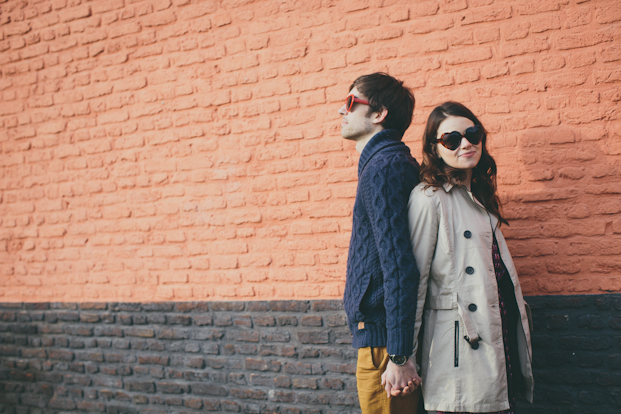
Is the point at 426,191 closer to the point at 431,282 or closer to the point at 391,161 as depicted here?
the point at 391,161

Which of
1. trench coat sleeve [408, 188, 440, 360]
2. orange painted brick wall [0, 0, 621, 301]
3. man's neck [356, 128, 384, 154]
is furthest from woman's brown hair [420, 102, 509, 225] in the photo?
orange painted brick wall [0, 0, 621, 301]

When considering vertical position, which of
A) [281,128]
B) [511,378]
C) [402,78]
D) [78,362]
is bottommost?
[78,362]

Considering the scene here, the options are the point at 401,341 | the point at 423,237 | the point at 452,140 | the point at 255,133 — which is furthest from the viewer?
the point at 255,133

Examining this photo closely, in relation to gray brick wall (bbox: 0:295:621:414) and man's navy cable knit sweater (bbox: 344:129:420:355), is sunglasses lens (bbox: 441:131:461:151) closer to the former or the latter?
man's navy cable knit sweater (bbox: 344:129:420:355)

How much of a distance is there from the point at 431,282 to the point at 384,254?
27cm

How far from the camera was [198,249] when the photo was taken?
3561mm

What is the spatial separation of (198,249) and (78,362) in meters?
1.62

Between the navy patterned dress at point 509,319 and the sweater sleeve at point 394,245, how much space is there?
1.47ft

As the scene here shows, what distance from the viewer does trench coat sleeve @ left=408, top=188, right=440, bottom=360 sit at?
1.86 meters

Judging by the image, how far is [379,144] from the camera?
2.08 metres

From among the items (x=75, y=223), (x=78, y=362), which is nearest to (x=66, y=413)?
(x=78, y=362)

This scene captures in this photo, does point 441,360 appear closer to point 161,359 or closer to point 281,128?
point 281,128

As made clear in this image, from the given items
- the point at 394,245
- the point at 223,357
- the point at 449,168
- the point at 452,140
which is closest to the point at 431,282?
the point at 394,245

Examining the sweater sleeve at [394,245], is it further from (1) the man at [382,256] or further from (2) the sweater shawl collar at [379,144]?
(2) the sweater shawl collar at [379,144]
